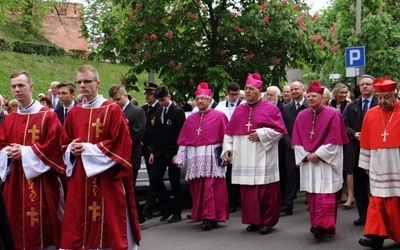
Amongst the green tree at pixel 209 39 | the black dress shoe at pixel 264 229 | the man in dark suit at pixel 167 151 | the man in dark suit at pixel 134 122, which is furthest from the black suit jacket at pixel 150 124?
the green tree at pixel 209 39

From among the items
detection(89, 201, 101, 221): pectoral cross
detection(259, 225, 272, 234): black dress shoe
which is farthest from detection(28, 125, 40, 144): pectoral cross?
detection(259, 225, 272, 234): black dress shoe

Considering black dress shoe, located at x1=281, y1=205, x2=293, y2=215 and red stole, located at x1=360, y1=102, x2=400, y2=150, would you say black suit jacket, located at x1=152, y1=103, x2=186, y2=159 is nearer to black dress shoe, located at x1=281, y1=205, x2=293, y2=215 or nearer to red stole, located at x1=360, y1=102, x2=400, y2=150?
black dress shoe, located at x1=281, y1=205, x2=293, y2=215

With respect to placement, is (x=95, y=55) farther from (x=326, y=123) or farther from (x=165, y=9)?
(x=326, y=123)

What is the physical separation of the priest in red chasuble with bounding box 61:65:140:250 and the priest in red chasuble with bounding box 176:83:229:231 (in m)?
3.10

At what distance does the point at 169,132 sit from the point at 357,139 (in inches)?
114

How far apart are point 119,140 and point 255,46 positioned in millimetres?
8883

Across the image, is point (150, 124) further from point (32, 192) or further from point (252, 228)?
point (32, 192)

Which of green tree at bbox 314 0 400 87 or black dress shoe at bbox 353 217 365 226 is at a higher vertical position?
green tree at bbox 314 0 400 87

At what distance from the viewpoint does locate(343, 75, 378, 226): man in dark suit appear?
1038 cm

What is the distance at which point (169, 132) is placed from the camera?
1145cm

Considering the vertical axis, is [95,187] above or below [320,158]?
below

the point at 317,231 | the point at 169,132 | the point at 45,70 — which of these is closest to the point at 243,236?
the point at 317,231

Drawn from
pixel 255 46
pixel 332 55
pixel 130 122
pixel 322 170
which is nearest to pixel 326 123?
pixel 322 170

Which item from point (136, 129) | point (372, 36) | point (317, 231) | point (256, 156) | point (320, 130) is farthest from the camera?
point (372, 36)
